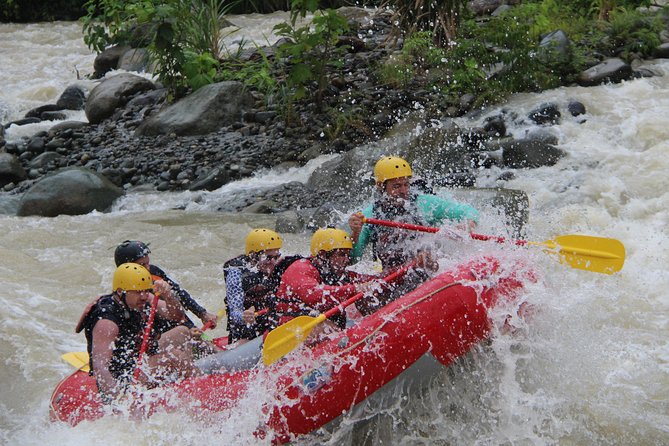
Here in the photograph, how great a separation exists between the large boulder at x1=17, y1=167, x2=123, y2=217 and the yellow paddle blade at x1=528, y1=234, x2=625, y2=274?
6.28 meters

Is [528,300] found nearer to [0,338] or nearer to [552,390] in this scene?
[552,390]

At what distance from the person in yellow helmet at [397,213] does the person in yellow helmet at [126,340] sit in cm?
128

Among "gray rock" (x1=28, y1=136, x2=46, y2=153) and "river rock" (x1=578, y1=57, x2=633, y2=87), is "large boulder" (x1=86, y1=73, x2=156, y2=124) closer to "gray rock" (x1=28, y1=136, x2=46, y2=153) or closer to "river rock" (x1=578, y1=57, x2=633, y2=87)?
"gray rock" (x1=28, y1=136, x2=46, y2=153)

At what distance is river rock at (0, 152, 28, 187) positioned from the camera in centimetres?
1126

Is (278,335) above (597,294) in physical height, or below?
above

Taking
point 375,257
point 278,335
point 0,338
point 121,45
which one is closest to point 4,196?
point 0,338

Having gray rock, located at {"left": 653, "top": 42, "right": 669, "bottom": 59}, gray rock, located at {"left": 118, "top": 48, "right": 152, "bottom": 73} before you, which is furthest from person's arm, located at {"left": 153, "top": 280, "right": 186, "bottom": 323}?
gray rock, located at {"left": 118, "top": 48, "right": 152, "bottom": 73}

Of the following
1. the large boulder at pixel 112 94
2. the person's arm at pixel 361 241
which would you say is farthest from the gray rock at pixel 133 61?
the person's arm at pixel 361 241

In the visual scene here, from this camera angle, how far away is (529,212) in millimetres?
8180

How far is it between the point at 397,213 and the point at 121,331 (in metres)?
1.83

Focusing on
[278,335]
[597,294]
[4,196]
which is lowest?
[4,196]

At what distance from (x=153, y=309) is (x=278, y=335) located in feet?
3.18

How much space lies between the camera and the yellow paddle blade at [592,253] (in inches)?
200

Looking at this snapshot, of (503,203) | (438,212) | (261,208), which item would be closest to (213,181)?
(261,208)
